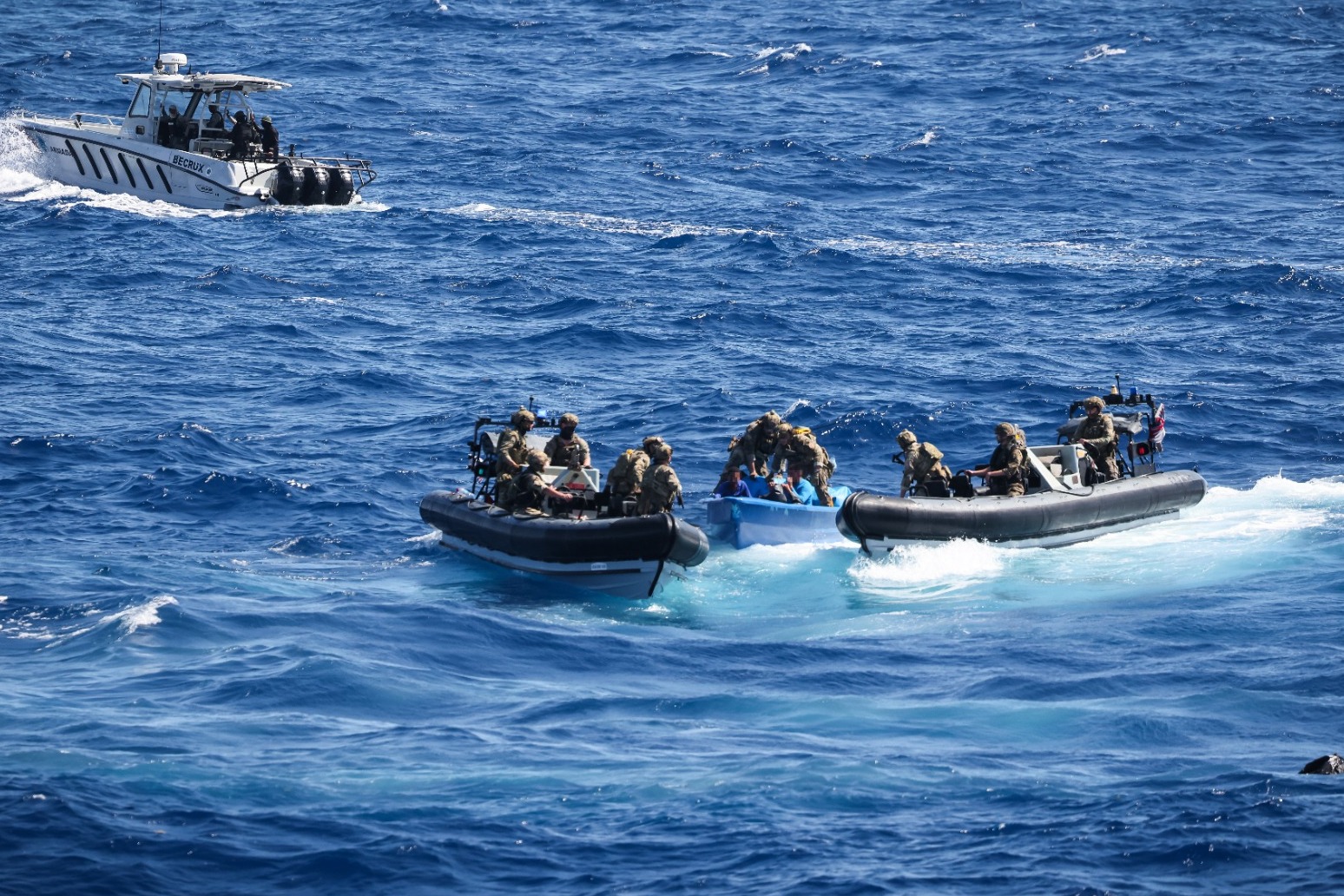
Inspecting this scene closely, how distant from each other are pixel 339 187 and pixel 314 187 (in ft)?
1.90

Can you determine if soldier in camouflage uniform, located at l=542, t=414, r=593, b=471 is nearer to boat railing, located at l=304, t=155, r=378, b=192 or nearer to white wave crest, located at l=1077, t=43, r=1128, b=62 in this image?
boat railing, located at l=304, t=155, r=378, b=192

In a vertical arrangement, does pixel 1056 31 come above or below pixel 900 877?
above

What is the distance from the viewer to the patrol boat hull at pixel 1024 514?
2205cm

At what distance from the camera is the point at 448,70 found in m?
61.5

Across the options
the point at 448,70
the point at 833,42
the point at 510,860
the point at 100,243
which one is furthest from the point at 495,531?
the point at 833,42

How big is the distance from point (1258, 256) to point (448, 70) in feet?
A: 102

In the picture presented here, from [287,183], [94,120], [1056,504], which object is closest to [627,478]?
[1056,504]

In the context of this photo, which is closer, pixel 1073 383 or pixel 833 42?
pixel 1073 383

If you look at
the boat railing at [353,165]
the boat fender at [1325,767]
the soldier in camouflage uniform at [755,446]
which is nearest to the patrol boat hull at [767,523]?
the soldier in camouflage uniform at [755,446]

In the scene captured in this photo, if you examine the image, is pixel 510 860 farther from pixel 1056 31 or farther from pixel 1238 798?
pixel 1056 31

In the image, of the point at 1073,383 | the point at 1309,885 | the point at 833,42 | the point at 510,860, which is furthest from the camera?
the point at 833,42

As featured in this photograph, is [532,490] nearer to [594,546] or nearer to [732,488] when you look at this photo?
[594,546]

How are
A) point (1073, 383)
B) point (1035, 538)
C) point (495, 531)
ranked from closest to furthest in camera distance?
point (495, 531)
point (1035, 538)
point (1073, 383)

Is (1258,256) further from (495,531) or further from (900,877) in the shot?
(900,877)
